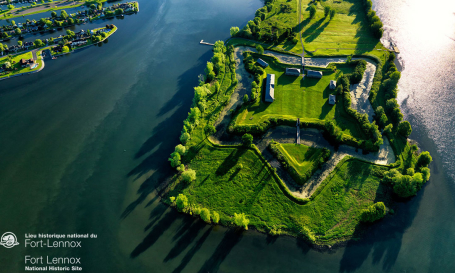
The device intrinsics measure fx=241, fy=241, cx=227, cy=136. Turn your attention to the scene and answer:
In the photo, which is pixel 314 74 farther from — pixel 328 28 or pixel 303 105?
pixel 328 28

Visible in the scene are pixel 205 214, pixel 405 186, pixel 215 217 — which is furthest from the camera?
pixel 405 186

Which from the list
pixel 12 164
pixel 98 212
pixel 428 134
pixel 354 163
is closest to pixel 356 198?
pixel 354 163

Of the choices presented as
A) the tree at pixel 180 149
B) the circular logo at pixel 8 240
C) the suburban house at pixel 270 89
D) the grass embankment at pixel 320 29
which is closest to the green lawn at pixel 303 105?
the suburban house at pixel 270 89

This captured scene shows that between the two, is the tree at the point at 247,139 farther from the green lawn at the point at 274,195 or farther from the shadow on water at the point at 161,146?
the shadow on water at the point at 161,146

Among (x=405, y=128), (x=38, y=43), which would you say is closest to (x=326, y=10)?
(x=405, y=128)

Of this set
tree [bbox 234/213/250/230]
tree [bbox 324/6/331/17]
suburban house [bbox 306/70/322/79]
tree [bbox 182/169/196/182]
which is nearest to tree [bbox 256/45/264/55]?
suburban house [bbox 306/70/322/79]

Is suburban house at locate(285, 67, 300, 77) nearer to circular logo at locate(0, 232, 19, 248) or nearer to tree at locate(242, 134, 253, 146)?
tree at locate(242, 134, 253, 146)
